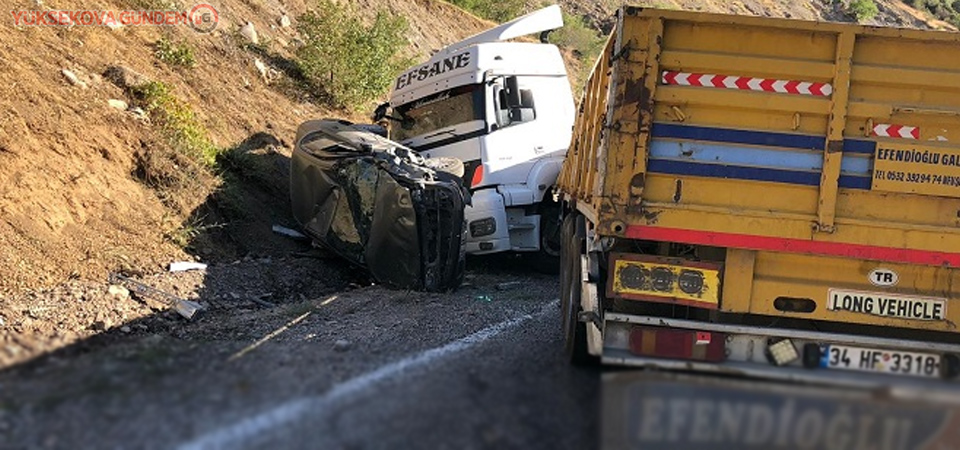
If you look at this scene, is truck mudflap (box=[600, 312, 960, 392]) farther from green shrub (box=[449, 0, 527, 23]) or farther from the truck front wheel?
green shrub (box=[449, 0, 527, 23])

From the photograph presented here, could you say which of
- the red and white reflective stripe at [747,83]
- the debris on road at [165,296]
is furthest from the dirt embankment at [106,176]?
the red and white reflective stripe at [747,83]

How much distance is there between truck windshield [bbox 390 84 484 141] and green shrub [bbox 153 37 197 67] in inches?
146

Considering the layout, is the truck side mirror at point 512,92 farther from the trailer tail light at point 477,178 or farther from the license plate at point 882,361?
the license plate at point 882,361

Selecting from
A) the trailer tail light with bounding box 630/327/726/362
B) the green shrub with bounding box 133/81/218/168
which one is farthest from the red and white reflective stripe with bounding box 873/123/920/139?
the green shrub with bounding box 133/81/218/168

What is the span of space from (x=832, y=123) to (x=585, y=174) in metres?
1.98

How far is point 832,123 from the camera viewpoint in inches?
192

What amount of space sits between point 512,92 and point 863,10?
174 feet

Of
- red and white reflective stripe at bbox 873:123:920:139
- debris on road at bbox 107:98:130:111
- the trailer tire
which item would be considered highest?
red and white reflective stripe at bbox 873:123:920:139

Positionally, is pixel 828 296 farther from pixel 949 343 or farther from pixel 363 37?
pixel 363 37

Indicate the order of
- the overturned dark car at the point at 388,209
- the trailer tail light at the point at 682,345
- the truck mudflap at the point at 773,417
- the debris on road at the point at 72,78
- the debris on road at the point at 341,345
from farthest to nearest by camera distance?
the debris on road at the point at 72,78, the overturned dark car at the point at 388,209, the debris on road at the point at 341,345, the trailer tail light at the point at 682,345, the truck mudflap at the point at 773,417

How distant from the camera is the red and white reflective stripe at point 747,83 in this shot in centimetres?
491

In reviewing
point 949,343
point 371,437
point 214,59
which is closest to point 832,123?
point 949,343

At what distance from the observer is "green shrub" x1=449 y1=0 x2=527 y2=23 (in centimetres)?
3088

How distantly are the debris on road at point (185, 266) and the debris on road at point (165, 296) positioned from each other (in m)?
0.71
